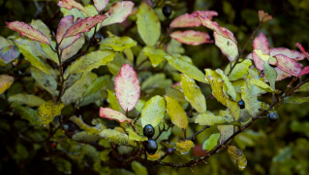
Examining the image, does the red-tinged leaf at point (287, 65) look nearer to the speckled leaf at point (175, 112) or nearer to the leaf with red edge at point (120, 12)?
the speckled leaf at point (175, 112)

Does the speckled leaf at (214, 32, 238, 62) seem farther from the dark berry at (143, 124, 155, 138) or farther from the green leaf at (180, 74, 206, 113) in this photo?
the dark berry at (143, 124, 155, 138)

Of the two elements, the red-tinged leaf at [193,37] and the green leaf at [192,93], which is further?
the red-tinged leaf at [193,37]

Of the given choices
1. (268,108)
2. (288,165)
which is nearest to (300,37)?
(288,165)

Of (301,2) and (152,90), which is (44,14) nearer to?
(152,90)

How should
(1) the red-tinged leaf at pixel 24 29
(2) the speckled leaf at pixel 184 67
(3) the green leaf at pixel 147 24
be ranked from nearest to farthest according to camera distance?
(1) the red-tinged leaf at pixel 24 29
(2) the speckled leaf at pixel 184 67
(3) the green leaf at pixel 147 24

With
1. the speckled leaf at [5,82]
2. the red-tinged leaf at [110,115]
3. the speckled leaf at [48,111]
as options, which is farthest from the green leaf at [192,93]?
the speckled leaf at [5,82]

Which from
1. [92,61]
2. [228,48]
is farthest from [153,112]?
[228,48]

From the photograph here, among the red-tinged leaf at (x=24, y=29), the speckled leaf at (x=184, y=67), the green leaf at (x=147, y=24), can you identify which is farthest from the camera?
the green leaf at (x=147, y=24)
